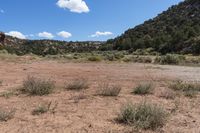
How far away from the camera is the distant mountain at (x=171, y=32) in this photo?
7469 cm

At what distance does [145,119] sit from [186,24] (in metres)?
88.5

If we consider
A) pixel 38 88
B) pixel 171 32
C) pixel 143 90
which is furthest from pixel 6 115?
pixel 171 32

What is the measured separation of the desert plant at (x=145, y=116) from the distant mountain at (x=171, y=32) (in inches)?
2263

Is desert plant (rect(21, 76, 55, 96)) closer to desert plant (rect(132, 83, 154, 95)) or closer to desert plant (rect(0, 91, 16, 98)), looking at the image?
desert plant (rect(0, 91, 16, 98))

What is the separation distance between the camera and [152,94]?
1367cm

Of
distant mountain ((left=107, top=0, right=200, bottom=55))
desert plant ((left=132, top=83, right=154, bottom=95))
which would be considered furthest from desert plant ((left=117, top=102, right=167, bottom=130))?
distant mountain ((left=107, top=0, right=200, bottom=55))

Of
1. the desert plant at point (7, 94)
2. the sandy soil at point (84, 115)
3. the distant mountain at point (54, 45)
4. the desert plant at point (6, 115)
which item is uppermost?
the desert plant at point (6, 115)

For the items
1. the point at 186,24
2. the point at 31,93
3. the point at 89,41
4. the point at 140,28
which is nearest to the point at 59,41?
the point at 89,41

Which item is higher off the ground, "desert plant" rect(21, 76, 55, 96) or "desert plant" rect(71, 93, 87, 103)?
"desert plant" rect(21, 76, 55, 96)

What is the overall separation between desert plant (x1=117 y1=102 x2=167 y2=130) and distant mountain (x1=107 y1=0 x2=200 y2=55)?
2263 inches

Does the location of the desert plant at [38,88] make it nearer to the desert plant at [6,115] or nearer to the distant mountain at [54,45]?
the desert plant at [6,115]

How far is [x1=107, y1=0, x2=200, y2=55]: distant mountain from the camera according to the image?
74.7 meters

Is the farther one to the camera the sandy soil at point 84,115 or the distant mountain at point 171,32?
the distant mountain at point 171,32

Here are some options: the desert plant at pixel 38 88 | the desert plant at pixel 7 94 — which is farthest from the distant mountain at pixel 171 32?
the desert plant at pixel 7 94
